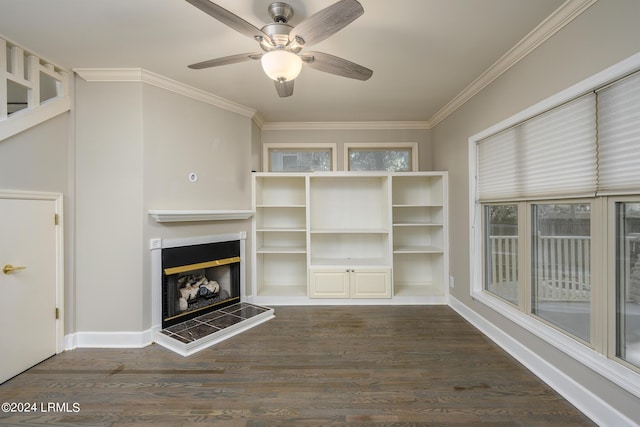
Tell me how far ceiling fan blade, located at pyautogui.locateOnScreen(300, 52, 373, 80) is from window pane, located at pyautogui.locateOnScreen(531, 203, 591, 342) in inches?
68.3

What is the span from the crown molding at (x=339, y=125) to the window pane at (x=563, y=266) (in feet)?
7.56

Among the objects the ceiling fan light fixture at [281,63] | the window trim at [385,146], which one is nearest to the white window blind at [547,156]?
the window trim at [385,146]

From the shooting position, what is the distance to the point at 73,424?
5.31ft

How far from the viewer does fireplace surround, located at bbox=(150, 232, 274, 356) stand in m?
2.58

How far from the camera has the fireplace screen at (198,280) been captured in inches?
107

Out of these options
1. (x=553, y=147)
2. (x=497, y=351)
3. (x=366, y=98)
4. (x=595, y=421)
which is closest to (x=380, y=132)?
(x=366, y=98)

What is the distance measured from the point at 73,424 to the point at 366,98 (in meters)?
3.74

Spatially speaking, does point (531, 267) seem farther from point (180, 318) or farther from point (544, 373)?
point (180, 318)

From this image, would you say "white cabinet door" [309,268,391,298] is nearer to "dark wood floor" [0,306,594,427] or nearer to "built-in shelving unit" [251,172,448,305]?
"built-in shelving unit" [251,172,448,305]

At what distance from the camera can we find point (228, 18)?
1386mm

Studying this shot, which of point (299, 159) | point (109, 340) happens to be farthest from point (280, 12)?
point (109, 340)

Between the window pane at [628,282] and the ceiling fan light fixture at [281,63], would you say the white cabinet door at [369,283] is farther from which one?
the ceiling fan light fixture at [281,63]

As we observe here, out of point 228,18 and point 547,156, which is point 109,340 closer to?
point 228,18

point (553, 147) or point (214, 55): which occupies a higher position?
point (214, 55)
